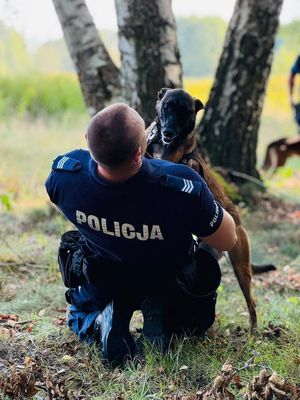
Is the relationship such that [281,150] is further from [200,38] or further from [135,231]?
[135,231]

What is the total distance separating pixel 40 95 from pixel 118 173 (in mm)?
13513

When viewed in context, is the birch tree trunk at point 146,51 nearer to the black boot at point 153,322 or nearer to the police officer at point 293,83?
the black boot at point 153,322

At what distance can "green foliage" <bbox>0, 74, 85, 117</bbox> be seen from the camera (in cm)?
1465

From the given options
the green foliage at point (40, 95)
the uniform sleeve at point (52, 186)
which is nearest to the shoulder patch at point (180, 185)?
the uniform sleeve at point (52, 186)

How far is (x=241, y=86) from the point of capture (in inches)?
272

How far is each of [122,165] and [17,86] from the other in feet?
45.8

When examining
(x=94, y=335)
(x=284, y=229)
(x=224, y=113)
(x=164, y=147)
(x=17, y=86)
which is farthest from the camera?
(x=17, y=86)

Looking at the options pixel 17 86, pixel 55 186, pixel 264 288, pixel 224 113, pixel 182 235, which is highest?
pixel 55 186

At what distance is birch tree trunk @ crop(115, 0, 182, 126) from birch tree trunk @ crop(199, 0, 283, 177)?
1273mm

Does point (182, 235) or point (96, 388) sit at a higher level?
point (182, 235)

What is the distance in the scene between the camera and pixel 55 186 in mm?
2852

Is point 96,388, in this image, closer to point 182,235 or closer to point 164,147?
point 182,235

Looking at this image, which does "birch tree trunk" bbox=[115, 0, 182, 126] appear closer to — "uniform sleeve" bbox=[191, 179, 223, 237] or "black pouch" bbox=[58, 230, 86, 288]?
"black pouch" bbox=[58, 230, 86, 288]

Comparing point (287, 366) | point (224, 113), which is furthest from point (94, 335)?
point (224, 113)
